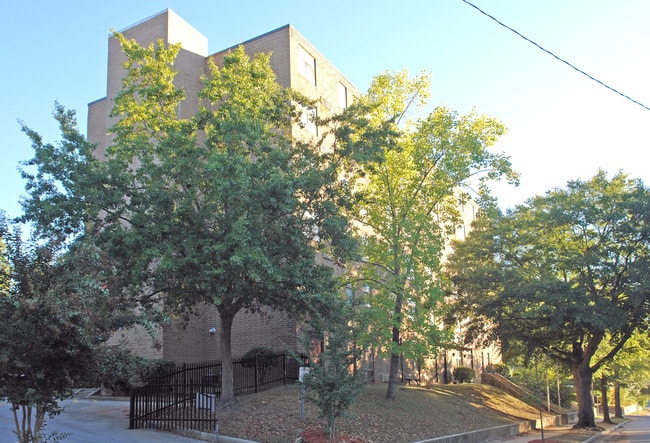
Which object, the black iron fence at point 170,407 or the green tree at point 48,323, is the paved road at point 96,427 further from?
the green tree at point 48,323

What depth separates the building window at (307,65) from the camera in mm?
25891

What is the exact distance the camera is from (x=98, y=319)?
7.59 metres

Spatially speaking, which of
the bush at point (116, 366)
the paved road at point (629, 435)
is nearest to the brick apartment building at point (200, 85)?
the paved road at point (629, 435)

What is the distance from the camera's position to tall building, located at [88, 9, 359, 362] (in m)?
22.7

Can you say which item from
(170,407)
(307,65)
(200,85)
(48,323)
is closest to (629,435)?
(170,407)

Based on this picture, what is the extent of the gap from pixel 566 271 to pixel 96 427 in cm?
2117

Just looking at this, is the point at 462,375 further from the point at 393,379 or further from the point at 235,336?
the point at 235,336

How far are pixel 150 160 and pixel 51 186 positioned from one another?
255cm

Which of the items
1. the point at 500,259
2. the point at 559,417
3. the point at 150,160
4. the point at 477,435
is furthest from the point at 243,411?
the point at 559,417

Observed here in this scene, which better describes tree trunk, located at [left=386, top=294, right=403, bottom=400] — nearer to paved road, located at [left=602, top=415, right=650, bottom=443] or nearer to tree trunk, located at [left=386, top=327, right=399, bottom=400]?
tree trunk, located at [left=386, top=327, right=399, bottom=400]

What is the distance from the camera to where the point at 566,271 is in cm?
2633

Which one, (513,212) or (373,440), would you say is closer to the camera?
(373,440)

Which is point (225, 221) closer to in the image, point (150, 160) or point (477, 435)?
point (150, 160)

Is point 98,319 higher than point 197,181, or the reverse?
point 197,181
